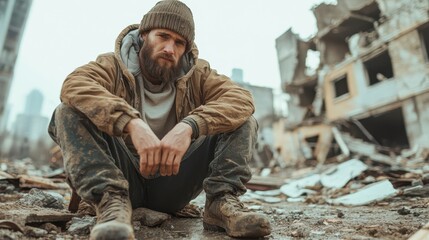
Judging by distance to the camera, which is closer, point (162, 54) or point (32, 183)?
point (162, 54)

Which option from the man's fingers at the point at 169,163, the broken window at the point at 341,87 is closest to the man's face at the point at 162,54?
the man's fingers at the point at 169,163

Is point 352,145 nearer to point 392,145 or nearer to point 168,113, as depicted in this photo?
point 392,145

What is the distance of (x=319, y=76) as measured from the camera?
18688 mm

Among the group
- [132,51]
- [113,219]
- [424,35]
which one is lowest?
[113,219]

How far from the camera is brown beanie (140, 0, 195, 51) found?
87.7 inches

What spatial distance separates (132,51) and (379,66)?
17.0 meters

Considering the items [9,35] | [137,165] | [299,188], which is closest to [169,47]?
[137,165]

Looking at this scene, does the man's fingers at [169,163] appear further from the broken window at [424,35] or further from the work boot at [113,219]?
the broken window at [424,35]

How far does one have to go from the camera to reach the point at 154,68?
2156 mm

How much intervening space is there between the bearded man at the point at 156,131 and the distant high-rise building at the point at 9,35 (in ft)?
87.9

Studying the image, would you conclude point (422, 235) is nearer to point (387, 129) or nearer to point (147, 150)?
point (147, 150)

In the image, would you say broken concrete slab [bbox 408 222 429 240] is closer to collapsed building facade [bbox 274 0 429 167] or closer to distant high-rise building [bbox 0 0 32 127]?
collapsed building facade [bbox 274 0 429 167]

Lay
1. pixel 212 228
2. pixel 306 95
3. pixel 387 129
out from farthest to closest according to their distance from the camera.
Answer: pixel 306 95, pixel 387 129, pixel 212 228

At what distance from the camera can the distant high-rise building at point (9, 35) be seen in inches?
972
